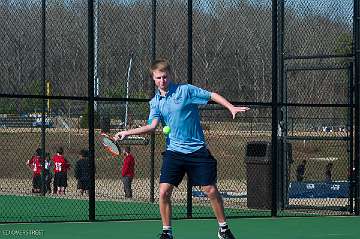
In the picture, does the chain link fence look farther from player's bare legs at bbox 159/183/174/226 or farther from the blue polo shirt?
the blue polo shirt

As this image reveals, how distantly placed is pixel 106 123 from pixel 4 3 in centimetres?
498

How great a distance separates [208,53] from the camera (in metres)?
21.2

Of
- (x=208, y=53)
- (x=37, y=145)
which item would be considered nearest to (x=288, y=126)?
(x=208, y=53)

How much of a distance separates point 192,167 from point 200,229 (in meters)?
3.06

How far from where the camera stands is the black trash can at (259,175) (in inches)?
770

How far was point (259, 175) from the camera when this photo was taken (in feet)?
65.2

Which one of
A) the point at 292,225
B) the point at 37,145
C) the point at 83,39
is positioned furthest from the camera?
the point at 37,145

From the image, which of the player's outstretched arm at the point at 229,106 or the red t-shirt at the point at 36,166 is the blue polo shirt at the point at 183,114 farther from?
the red t-shirt at the point at 36,166

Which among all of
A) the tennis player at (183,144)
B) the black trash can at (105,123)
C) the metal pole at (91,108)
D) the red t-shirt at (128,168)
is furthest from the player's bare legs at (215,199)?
the red t-shirt at (128,168)

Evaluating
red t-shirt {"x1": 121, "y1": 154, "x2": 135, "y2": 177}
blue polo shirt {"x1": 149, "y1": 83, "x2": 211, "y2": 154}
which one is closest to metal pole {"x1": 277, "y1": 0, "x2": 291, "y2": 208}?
red t-shirt {"x1": 121, "y1": 154, "x2": 135, "y2": 177}

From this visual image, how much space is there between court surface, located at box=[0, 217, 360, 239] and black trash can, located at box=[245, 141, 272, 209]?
7.13ft

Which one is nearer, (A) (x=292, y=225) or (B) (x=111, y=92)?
(A) (x=292, y=225)

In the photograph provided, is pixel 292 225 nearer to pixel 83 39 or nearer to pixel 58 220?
pixel 58 220

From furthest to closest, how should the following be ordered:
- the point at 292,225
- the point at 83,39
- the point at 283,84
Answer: the point at 83,39 < the point at 283,84 < the point at 292,225
